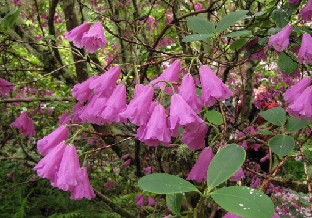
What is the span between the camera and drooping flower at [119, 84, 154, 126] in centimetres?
92

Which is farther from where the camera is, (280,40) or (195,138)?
(280,40)

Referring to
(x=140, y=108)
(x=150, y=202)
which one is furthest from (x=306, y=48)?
(x=150, y=202)

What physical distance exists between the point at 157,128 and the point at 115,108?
0.17m

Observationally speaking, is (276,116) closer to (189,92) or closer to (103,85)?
(189,92)

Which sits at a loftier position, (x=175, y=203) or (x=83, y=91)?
(x=83, y=91)

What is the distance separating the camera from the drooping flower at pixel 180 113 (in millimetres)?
866

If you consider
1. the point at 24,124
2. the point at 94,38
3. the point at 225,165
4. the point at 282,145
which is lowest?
the point at 24,124

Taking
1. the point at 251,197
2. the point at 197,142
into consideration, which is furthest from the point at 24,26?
the point at 251,197

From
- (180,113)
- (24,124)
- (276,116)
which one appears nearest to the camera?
(180,113)

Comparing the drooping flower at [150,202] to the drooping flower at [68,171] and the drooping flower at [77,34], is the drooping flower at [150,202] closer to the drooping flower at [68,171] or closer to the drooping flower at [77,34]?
the drooping flower at [77,34]

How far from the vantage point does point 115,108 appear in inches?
39.3

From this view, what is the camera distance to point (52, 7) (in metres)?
1.99

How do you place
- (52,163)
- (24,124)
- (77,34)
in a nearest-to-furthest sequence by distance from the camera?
(52,163)
(77,34)
(24,124)

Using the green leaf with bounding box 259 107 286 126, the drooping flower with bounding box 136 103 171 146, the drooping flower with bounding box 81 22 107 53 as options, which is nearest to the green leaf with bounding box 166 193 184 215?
the drooping flower with bounding box 136 103 171 146
